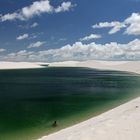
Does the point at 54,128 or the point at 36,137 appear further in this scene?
the point at 54,128

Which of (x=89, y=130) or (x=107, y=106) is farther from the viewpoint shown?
(x=107, y=106)

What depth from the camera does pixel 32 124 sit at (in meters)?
26.6

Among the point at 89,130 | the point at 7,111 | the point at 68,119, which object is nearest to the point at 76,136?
the point at 89,130

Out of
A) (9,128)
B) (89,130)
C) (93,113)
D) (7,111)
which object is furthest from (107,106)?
(89,130)

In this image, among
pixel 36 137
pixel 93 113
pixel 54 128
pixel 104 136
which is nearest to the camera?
pixel 104 136

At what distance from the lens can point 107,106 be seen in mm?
36531

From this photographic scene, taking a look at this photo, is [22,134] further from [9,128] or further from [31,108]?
[31,108]

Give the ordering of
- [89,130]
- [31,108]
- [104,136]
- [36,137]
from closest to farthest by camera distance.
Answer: [104,136] → [89,130] → [36,137] → [31,108]

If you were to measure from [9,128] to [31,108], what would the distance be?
418 inches

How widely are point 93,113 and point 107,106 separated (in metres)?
5.23

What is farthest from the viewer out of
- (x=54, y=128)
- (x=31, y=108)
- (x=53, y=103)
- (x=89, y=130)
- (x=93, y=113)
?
(x=53, y=103)

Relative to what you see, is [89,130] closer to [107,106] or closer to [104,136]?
[104,136]

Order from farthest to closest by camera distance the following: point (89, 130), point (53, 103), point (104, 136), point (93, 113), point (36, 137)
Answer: point (53, 103)
point (93, 113)
point (36, 137)
point (89, 130)
point (104, 136)

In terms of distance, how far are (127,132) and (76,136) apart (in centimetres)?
318
